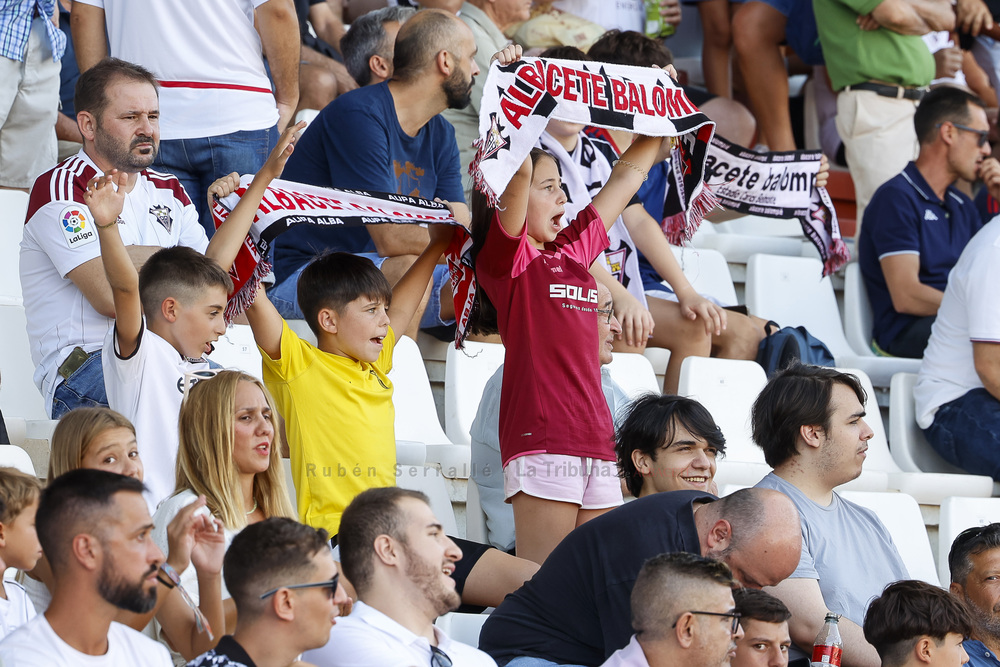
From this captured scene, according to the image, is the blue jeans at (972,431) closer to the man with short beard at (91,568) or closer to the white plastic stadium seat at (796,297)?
the white plastic stadium seat at (796,297)

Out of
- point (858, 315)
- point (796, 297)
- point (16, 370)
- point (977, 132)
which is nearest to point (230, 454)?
point (16, 370)

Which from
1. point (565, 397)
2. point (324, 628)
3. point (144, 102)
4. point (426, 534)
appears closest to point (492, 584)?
point (565, 397)

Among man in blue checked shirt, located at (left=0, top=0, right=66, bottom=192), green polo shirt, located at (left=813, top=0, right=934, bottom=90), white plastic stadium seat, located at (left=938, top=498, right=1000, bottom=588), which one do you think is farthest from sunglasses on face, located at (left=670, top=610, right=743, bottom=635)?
green polo shirt, located at (left=813, top=0, right=934, bottom=90)

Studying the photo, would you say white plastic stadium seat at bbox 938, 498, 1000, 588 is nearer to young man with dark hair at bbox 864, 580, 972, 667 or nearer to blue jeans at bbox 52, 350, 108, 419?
young man with dark hair at bbox 864, 580, 972, 667

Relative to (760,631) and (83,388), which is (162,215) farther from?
(760,631)

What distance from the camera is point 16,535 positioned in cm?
260

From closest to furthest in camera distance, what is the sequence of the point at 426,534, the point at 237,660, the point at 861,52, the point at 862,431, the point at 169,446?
1. the point at 237,660
2. the point at 426,534
3. the point at 169,446
4. the point at 862,431
5. the point at 861,52

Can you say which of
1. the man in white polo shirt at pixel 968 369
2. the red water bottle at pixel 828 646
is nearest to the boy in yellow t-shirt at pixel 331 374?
the red water bottle at pixel 828 646

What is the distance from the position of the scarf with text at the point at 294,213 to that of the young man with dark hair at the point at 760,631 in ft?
4.43

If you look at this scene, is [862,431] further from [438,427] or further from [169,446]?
[169,446]

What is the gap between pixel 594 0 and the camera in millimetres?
7043

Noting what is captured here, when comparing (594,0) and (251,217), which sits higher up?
(594,0)

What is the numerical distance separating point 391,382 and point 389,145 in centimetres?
112

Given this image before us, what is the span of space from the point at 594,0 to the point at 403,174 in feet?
8.90
